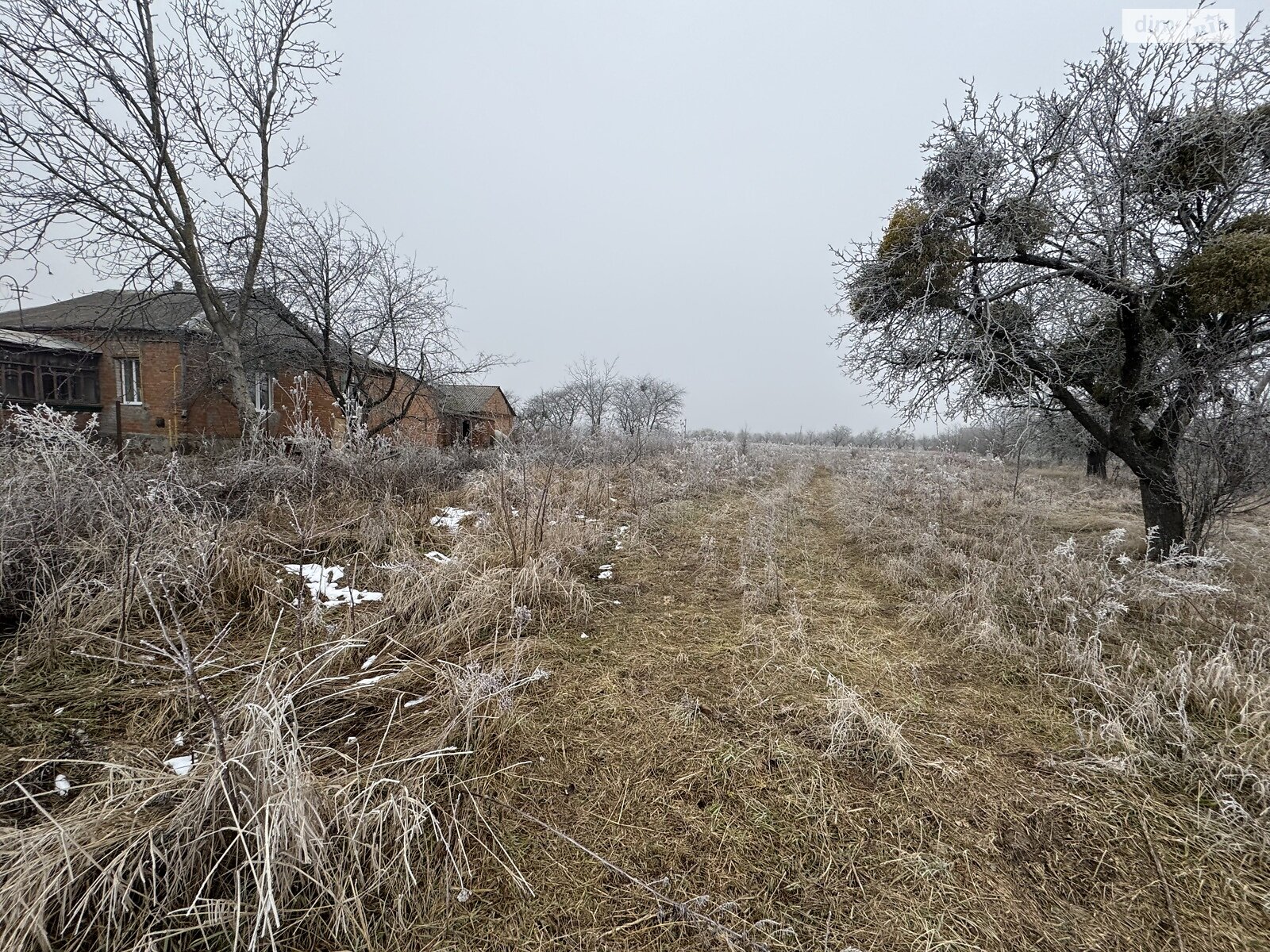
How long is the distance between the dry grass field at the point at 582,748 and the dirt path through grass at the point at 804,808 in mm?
13

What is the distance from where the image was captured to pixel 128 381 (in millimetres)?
17672

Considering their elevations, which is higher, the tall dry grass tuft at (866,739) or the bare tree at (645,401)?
the bare tree at (645,401)

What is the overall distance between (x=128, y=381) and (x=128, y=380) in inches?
1.3

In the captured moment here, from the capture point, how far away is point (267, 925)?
1167 millimetres

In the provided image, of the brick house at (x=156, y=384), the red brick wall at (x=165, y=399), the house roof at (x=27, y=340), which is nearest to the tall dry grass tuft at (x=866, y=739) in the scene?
the brick house at (x=156, y=384)

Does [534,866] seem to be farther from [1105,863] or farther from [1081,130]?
[1081,130]

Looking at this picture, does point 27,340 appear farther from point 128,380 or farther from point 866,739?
point 866,739

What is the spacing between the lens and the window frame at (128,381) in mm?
17500

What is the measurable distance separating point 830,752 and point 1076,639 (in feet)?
→ 7.52

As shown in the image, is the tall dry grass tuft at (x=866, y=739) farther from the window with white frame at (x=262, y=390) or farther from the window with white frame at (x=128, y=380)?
the window with white frame at (x=128, y=380)

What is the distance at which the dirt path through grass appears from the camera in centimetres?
141

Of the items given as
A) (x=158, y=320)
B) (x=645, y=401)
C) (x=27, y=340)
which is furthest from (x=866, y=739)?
(x=645, y=401)

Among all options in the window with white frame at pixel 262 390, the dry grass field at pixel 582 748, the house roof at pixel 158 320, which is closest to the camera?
the dry grass field at pixel 582 748

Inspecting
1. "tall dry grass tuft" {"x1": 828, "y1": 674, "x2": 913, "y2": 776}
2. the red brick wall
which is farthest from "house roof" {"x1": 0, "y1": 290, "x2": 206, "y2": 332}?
"tall dry grass tuft" {"x1": 828, "y1": 674, "x2": 913, "y2": 776}
